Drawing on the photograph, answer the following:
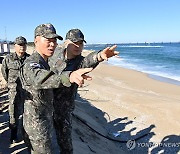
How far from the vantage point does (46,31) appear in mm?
2756

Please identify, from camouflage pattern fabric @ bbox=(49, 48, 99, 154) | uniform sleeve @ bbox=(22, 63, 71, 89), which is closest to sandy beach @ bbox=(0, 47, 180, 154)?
camouflage pattern fabric @ bbox=(49, 48, 99, 154)

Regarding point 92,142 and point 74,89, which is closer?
point 74,89

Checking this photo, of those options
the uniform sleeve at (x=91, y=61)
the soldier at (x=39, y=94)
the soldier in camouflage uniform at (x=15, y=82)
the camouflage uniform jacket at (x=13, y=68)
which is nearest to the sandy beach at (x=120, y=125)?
the soldier in camouflage uniform at (x=15, y=82)

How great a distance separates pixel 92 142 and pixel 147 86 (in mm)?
11649

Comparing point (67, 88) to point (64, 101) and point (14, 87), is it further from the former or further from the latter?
point (14, 87)

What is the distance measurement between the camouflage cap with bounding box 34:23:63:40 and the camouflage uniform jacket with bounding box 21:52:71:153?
0.66 ft

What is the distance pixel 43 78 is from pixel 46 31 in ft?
1.98

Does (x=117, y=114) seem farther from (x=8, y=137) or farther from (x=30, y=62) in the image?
(x=30, y=62)

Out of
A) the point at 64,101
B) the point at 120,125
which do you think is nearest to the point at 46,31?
the point at 64,101

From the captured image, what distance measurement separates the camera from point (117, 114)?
9.77 meters

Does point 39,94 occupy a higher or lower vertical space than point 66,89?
higher

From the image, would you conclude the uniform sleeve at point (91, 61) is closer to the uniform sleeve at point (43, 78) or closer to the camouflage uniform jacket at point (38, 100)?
the camouflage uniform jacket at point (38, 100)

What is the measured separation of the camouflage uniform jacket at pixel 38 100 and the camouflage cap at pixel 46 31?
0.66 ft

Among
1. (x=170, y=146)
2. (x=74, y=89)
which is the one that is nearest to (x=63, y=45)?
(x=74, y=89)
